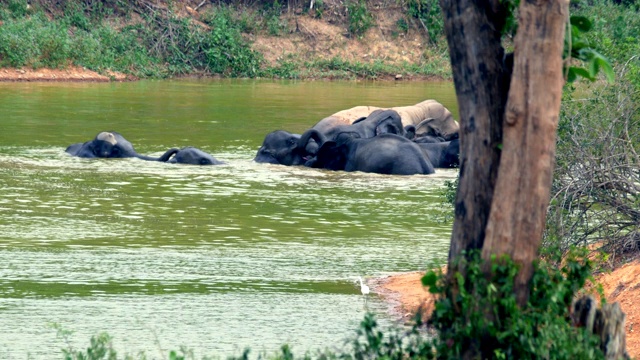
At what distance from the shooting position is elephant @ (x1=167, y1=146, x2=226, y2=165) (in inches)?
725

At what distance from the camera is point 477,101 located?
19.4 ft

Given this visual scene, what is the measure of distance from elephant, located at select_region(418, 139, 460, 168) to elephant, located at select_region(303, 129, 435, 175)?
822 mm

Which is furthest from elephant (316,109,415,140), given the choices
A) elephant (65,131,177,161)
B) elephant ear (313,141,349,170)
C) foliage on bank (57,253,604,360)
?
foliage on bank (57,253,604,360)

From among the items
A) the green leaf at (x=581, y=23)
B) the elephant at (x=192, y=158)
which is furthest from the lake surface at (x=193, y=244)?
the green leaf at (x=581, y=23)

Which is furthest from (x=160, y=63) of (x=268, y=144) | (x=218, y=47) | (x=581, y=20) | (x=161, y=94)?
(x=581, y=20)

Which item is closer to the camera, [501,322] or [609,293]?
[501,322]

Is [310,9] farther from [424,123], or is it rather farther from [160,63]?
[424,123]

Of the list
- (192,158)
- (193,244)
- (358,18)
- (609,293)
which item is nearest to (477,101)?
(609,293)

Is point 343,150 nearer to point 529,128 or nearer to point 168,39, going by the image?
point 529,128

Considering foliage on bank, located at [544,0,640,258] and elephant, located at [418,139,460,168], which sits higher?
foliage on bank, located at [544,0,640,258]

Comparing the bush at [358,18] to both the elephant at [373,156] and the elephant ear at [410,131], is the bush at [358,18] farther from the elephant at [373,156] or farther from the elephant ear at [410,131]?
the elephant at [373,156]

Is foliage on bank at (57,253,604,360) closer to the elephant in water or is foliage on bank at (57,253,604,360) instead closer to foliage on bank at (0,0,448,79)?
the elephant in water

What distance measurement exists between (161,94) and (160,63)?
9258mm

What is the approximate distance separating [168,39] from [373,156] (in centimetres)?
2565
